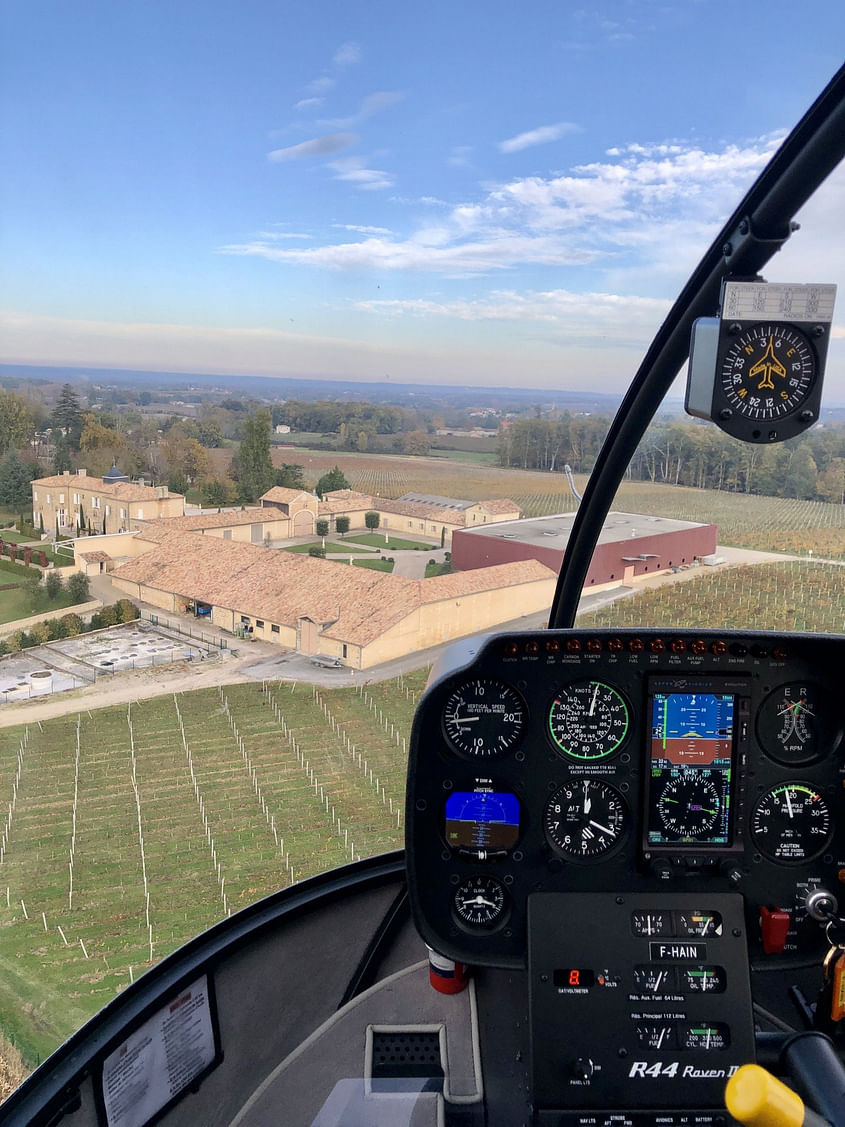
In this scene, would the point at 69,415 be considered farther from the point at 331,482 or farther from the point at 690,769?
the point at 690,769

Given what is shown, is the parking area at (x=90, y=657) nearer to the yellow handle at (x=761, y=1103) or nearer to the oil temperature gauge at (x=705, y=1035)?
the oil temperature gauge at (x=705, y=1035)

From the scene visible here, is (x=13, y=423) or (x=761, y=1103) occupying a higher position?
(x=13, y=423)

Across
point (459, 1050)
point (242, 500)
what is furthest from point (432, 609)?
point (459, 1050)

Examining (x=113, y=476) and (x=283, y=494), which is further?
(x=283, y=494)

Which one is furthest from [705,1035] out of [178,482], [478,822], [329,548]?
[178,482]

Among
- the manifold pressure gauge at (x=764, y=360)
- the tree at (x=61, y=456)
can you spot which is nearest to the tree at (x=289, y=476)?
the tree at (x=61, y=456)

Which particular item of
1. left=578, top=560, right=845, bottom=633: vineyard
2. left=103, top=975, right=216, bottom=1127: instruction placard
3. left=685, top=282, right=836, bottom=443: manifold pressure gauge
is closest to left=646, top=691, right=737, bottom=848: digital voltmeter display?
left=578, top=560, right=845, bottom=633: vineyard

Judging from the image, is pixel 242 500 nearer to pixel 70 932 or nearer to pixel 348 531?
pixel 348 531
